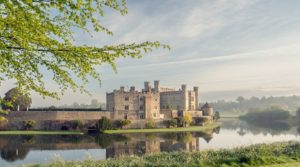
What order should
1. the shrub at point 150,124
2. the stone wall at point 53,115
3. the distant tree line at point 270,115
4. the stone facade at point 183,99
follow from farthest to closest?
1. the distant tree line at point 270,115
2. the stone facade at point 183,99
3. the shrub at point 150,124
4. the stone wall at point 53,115

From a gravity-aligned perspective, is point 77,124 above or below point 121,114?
below

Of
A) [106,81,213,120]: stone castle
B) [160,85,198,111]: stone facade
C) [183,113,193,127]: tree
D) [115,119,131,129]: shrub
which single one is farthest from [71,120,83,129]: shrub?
[160,85,198,111]: stone facade

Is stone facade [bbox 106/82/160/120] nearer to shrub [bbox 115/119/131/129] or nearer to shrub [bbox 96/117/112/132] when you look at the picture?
shrub [bbox 115/119/131/129]

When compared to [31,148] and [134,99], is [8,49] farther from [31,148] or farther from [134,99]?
[134,99]

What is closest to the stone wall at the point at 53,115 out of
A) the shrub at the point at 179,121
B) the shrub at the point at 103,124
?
the shrub at the point at 103,124

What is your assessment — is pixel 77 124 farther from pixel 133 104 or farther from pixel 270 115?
pixel 270 115

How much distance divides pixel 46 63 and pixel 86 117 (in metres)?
55.9

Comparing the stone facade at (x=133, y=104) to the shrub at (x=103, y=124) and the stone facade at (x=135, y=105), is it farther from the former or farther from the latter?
the shrub at (x=103, y=124)

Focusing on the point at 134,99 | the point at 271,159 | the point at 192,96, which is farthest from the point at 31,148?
the point at 192,96

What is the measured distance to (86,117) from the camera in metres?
63.3

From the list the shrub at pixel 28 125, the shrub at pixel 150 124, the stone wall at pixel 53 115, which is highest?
the stone wall at pixel 53 115

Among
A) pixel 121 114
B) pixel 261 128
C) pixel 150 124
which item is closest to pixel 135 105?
pixel 121 114

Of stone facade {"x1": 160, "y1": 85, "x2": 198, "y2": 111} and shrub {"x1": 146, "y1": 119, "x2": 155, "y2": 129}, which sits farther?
stone facade {"x1": 160, "y1": 85, "x2": 198, "y2": 111}

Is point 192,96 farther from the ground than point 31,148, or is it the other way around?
point 192,96
